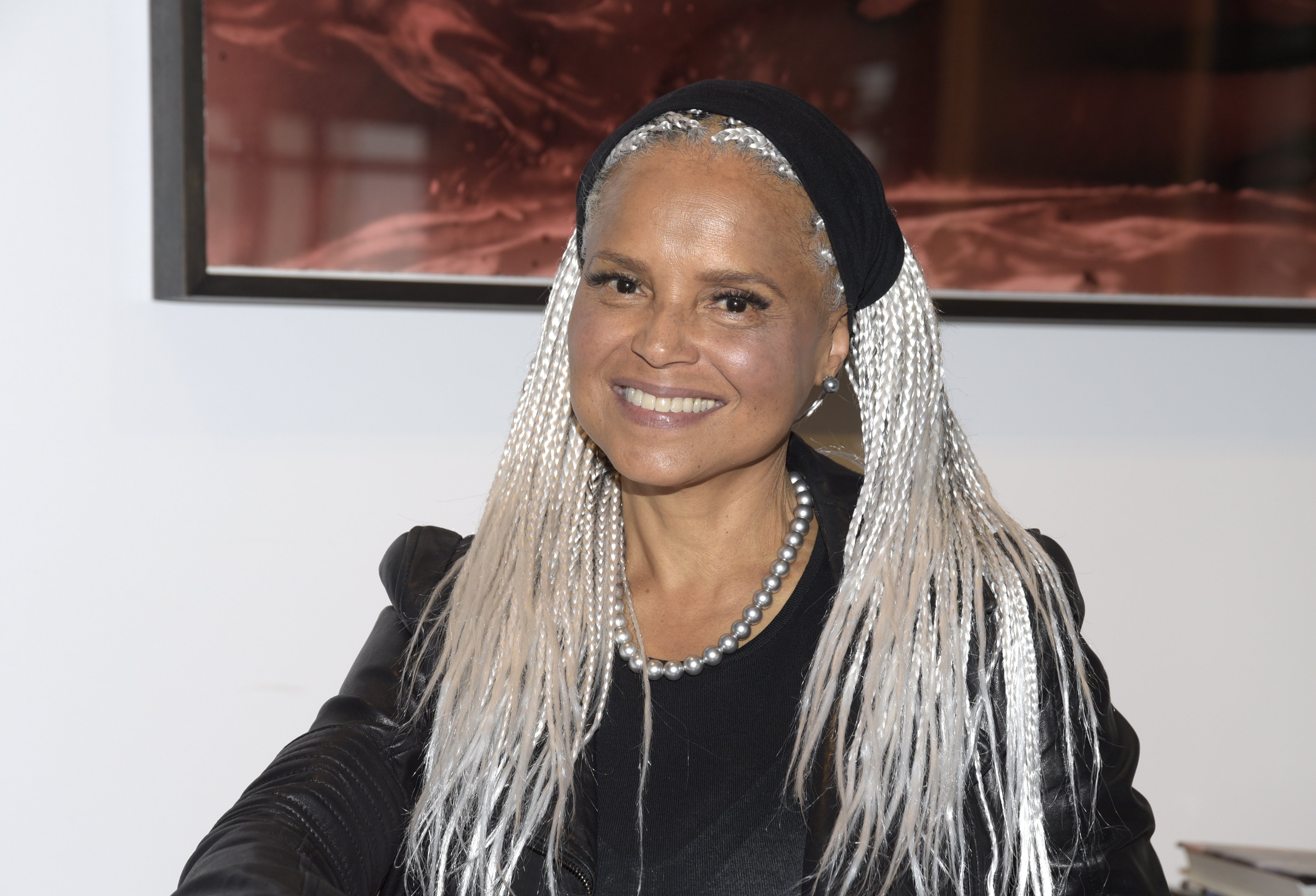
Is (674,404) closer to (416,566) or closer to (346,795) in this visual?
(416,566)

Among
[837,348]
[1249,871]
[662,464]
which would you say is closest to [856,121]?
[837,348]

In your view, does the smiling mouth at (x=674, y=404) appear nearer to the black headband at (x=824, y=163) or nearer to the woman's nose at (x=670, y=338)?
the woman's nose at (x=670, y=338)

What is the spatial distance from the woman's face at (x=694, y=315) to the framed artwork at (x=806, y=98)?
397 mm

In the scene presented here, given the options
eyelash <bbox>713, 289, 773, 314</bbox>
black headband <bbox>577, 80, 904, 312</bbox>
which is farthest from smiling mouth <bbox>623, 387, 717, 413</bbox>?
black headband <bbox>577, 80, 904, 312</bbox>

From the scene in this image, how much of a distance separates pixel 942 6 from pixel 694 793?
1.19 metres

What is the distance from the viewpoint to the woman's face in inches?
48.2

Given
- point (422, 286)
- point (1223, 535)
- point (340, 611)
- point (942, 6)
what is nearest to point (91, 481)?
point (340, 611)

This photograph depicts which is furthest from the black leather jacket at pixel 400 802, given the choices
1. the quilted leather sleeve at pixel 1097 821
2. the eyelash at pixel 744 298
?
the eyelash at pixel 744 298

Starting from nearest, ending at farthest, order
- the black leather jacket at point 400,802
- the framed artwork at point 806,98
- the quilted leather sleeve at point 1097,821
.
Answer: the black leather jacket at point 400,802, the quilted leather sleeve at point 1097,821, the framed artwork at point 806,98

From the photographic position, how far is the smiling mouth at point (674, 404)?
127 centimetres

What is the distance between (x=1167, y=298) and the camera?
6.13 ft

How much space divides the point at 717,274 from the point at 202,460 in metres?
0.85

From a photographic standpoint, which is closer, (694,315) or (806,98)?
(694,315)

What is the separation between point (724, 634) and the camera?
1.37 meters
